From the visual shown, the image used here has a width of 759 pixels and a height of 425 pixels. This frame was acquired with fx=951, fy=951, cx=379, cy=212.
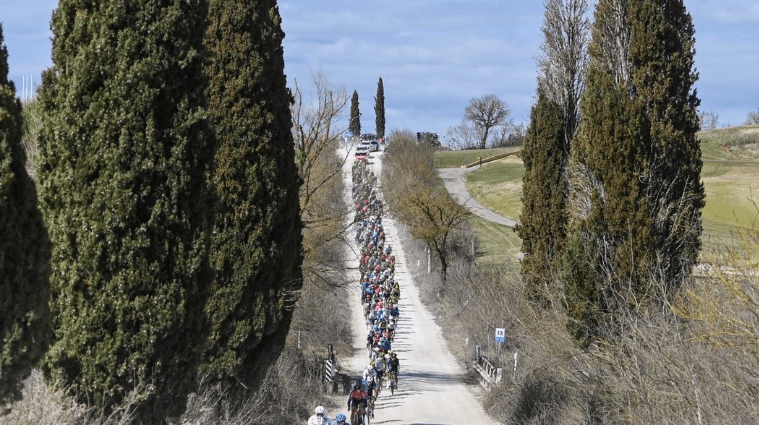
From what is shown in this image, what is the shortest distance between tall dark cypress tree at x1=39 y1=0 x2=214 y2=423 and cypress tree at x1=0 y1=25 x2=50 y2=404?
2.42 metres

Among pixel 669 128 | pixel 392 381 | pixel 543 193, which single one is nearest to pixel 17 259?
pixel 669 128

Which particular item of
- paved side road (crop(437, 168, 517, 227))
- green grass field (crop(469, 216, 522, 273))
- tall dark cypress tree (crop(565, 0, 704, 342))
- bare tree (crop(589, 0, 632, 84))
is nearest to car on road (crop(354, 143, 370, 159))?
paved side road (crop(437, 168, 517, 227))

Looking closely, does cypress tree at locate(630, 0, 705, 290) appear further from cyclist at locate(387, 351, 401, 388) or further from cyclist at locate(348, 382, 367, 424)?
cyclist at locate(387, 351, 401, 388)

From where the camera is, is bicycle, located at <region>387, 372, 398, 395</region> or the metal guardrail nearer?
the metal guardrail

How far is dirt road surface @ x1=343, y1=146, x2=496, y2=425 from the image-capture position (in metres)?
27.6

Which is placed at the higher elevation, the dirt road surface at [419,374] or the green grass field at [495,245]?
the green grass field at [495,245]

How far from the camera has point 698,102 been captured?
21312mm

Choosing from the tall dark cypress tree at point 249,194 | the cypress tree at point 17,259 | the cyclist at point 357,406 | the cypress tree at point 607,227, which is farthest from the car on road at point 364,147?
the cypress tree at point 17,259

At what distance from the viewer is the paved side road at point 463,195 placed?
3219 inches

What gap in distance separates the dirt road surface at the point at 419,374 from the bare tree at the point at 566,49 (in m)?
8.29

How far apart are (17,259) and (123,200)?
10.0 feet

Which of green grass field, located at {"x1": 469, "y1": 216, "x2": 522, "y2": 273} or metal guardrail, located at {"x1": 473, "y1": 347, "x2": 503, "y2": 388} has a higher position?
green grass field, located at {"x1": 469, "y1": 216, "x2": 522, "y2": 273}

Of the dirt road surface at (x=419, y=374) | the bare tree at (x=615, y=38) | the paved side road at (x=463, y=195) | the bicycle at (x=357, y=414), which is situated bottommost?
the dirt road surface at (x=419, y=374)

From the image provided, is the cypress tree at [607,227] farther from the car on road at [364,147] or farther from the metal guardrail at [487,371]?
the car on road at [364,147]
